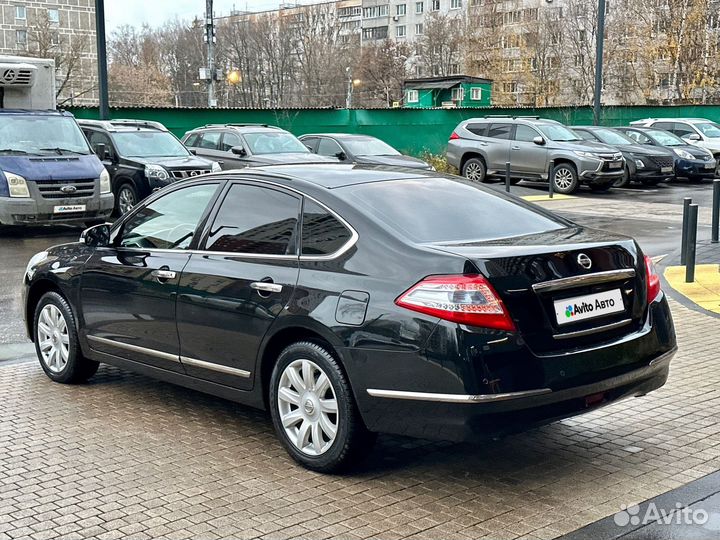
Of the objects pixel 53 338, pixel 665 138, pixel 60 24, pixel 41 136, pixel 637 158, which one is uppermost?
pixel 60 24

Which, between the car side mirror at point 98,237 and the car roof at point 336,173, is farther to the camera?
the car side mirror at point 98,237

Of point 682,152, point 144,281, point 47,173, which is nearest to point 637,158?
point 682,152

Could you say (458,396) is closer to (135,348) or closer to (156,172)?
(135,348)

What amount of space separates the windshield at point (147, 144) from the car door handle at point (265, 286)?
13753 mm

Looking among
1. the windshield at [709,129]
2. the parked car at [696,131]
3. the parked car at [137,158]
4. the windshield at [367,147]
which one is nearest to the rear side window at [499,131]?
the windshield at [367,147]

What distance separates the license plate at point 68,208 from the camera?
15.3 metres

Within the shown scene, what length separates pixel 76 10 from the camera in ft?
333

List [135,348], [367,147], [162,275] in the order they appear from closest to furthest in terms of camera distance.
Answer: [162,275]
[135,348]
[367,147]

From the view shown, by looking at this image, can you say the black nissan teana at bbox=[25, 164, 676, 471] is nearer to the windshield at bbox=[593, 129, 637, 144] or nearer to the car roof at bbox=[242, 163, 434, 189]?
the car roof at bbox=[242, 163, 434, 189]

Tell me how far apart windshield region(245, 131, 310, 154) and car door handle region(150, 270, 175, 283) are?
46.8 ft

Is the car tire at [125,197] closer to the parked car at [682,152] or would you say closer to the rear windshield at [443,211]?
the rear windshield at [443,211]

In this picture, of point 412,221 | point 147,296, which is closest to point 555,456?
point 412,221

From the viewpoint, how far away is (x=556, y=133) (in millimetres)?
25422

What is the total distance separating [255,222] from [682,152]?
25253 millimetres
